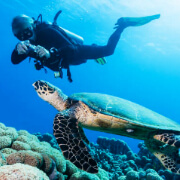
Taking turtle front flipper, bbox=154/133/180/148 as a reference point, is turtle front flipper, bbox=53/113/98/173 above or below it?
below

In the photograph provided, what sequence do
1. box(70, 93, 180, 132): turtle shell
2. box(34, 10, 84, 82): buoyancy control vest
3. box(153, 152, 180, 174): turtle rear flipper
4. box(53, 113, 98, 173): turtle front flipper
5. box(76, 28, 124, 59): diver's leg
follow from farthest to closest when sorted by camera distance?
box(76, 28, 124, 59): diver's leg → box(34, 10, 84, 82): buoyancy control vest → box(153, 152, 180, 174): turtle rear flipper → box(70, 93, 180, 132): turtle shell → box(53, 113, 98, 173): turtle front flipper

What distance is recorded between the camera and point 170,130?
326cm

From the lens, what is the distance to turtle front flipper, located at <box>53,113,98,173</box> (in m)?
2.30

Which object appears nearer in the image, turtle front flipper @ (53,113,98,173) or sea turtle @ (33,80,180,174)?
turtle front flipper @ (53,113,98,173)

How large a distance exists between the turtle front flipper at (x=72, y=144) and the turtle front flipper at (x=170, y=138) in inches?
64.8

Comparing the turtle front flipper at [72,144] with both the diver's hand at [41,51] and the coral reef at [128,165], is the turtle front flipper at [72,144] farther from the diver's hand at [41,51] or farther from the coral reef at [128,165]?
the coral reef at [128,165]

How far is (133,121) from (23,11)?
2694 cm

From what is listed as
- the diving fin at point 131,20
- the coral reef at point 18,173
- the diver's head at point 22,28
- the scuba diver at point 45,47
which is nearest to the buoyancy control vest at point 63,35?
the scuba diver at point 45,47

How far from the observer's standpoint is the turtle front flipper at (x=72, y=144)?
2.30 metres

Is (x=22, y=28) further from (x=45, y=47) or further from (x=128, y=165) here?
(x=128, y=165)

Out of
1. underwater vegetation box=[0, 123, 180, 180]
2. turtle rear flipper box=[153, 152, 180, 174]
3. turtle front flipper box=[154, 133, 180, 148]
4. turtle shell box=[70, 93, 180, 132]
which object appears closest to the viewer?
underwater vegetation box=[0, 123, 180, 180]

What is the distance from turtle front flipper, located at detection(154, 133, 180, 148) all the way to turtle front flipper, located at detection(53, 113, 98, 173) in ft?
5.40

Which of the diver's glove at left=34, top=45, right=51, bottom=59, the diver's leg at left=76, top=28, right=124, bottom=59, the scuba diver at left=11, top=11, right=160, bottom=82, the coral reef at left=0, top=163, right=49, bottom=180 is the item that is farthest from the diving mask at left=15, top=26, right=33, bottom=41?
the coral reef at left=0, top=163, right=49, bottom=180

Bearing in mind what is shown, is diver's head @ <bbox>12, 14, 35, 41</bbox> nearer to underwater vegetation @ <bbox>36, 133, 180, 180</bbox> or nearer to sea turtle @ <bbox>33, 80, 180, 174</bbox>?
sea turtle @ <bbox>33, 80, 180, 174</bbox>
